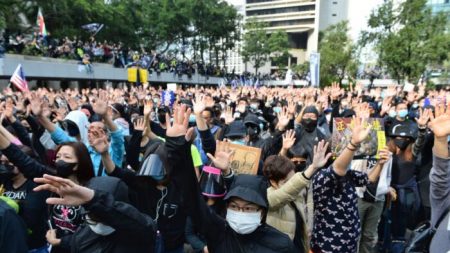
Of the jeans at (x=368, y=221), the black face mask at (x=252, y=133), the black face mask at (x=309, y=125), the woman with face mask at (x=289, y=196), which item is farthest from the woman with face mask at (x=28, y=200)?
the black face mask at (x=309, y=125)

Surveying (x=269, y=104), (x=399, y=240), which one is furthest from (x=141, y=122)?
(x=269, y=104)

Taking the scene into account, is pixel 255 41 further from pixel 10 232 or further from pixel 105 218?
pixel 105 218

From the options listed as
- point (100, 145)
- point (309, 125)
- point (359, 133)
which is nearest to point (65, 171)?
point (100, 145)

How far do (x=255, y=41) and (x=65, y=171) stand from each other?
47293mm

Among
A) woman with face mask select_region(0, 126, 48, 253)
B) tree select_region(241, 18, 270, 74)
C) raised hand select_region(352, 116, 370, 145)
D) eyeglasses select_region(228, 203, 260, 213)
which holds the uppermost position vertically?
tree select_region(241, 18, 270, 74)

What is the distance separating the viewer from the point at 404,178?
15.4 ft

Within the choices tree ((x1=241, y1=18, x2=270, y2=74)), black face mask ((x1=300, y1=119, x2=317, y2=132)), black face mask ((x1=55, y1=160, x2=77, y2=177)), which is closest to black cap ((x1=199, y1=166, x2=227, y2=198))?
→ black face mask ((x1=55, y1=160, x2=77, y2=177))

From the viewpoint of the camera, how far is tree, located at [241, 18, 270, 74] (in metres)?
48.3

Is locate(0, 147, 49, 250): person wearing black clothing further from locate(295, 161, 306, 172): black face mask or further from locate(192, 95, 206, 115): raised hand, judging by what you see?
locate(295, 161, 306, 172): black face mask

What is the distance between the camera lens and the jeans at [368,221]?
4059mm

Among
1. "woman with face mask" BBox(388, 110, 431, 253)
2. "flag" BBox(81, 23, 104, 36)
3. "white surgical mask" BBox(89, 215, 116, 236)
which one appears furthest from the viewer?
"flag" BBox(81, 23, 104, 36)

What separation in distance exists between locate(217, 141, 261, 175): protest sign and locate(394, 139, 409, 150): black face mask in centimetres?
240

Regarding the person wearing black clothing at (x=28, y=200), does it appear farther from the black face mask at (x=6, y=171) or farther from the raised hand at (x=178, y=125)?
the raised hand at (x=178, y=125)

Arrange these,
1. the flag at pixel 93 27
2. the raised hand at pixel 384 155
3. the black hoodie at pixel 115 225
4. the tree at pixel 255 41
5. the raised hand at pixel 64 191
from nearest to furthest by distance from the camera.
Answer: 1. the raised hand at pixel 64 191
2. the black hoodie at pixel 115 225
3. the raised hand at pixel 384 155
4. the flag at pixel 93 27
5. the tree at pixel 255 41
